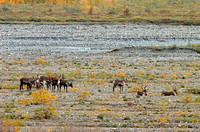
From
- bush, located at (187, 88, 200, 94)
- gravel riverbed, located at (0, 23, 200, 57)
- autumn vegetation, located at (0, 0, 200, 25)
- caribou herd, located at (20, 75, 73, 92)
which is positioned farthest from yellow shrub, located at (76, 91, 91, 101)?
Answer: autumn vegetation, located at (0, 0, 200, 25)

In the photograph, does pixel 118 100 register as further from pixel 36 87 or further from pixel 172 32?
pixel 172 32

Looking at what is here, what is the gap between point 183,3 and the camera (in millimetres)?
82812

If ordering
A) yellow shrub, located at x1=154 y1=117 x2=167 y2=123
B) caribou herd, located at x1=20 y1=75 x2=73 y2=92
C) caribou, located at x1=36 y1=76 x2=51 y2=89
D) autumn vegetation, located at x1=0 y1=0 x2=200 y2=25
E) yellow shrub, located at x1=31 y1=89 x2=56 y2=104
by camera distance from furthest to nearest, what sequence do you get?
autumn vegetation, located at x1=0 y1=0 x2=200 y2=25 → caribou, located at x1=36 y1=76 x2=51 y2=89 → caribou herd, located at x1=20 y1=75 x2=73 y2=92 → yellow shrub, located at x1=31 y1=89 x2=56 y2=104 → yellow shrub, located at x1=154 y1=117 x2=167 y2=123

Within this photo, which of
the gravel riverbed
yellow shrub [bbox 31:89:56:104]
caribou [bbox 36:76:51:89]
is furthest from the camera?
the gravel riverbed

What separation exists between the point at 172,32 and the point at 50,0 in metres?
47.6

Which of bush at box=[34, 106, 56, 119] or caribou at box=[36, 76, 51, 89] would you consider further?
caribou at box=[36, 76, 51, 89]

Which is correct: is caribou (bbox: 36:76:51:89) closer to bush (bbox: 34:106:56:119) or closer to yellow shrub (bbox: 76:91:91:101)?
yellow shrub (bbox: 76:91:91:101)

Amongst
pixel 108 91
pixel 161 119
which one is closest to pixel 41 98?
pixel 161 119

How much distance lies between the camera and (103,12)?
69.2m

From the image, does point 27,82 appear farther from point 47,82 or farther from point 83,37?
point 83,37

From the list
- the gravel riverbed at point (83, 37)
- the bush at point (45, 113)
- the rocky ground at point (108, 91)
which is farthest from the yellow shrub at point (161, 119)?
the gravel riverbed at point (83, 37)

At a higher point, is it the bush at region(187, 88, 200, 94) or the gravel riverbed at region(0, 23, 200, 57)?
the gravel riverbed at region(0, 23, 200, 57)

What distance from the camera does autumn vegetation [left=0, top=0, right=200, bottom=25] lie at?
5547cm

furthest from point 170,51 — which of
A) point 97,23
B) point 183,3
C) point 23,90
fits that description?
point 183,3
